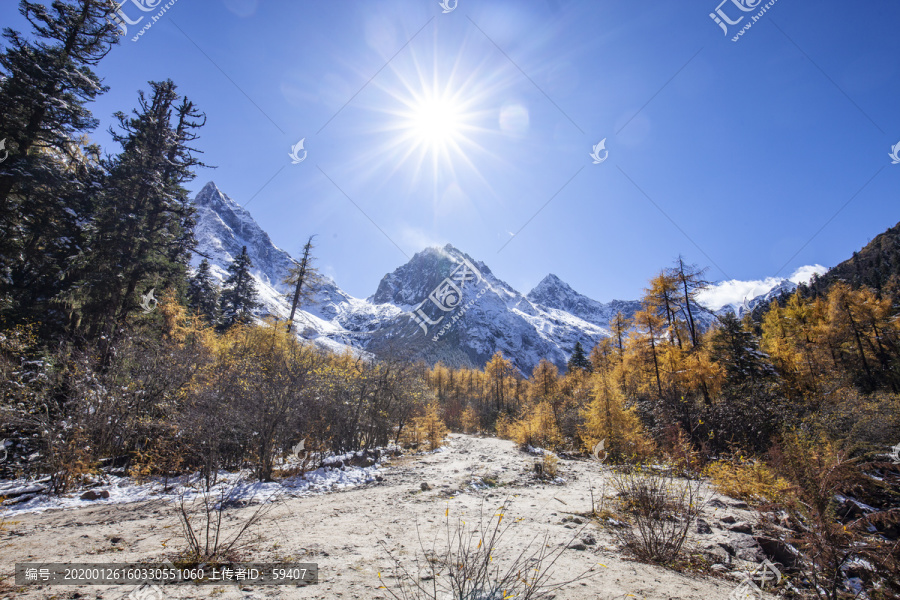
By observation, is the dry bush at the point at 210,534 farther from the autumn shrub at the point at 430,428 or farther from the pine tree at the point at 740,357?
the pine tree at the point at 740,357

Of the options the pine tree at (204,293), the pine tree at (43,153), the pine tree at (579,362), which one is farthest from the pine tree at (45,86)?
the pine tree at (579,362)

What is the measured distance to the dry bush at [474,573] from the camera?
10.7 ft

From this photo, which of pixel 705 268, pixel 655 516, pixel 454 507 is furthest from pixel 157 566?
pixel 705 268

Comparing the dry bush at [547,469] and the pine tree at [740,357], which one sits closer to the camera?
the dry bush at [547,469]

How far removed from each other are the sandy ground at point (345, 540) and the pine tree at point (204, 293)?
26.7 metres

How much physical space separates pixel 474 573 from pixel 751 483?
9.23 meters

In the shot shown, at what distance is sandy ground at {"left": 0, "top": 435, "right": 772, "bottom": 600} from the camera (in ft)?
12.4

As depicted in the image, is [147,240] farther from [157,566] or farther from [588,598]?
[588,598]

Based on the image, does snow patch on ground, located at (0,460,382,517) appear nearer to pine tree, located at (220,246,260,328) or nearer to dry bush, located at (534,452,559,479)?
dry bush, located at (534,452,559,479)

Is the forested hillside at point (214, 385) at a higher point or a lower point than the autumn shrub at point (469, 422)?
higher

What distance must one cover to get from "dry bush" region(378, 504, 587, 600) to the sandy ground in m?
0.20

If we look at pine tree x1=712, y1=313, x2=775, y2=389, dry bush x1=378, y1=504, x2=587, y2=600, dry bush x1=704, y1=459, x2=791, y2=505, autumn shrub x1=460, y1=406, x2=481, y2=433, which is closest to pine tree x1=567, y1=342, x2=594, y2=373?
autumn shrub x1=460, y1=406, x2=481, y2=433

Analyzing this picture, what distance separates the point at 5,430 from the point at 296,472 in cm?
758

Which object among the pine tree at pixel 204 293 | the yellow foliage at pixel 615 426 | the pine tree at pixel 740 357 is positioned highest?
the pine tree at pixel 204 293
